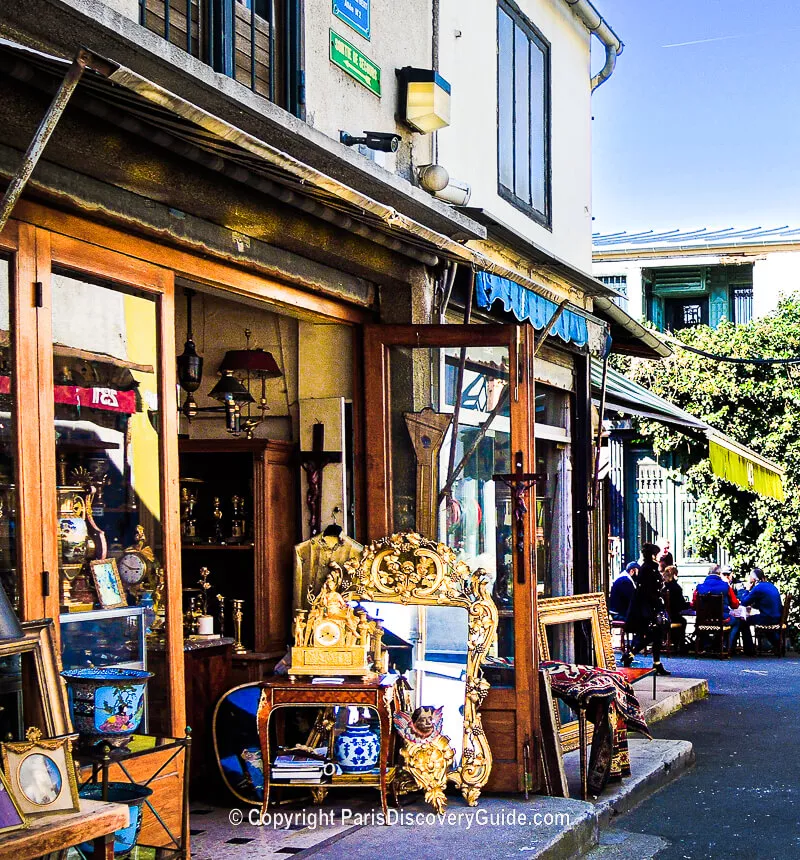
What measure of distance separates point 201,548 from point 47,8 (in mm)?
4400

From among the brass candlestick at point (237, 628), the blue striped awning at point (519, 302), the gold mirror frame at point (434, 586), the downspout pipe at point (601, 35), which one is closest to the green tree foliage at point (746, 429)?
the downspout pipe at point (601, 35)

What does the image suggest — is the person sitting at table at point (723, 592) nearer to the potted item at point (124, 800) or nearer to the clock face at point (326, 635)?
the clock face at point (326, 635)

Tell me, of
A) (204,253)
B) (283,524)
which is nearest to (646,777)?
(283,524)

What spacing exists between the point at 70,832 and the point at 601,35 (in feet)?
36.0

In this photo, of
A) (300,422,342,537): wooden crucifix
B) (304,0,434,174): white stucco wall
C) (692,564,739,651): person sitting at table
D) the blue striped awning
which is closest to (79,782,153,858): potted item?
(300,422,342,537): wooden crucifix

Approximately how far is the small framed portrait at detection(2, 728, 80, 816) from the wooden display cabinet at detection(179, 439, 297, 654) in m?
3.63

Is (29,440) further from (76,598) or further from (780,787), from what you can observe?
(780,787)

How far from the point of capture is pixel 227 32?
6305mm

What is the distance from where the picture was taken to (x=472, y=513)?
304 inches

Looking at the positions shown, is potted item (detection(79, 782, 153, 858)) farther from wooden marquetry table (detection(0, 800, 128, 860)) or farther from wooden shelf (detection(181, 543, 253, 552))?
wooden shelf (detection(181, 543, 253, 552))

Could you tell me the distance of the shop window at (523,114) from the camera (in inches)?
416

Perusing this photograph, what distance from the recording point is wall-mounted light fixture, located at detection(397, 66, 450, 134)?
8219 mm

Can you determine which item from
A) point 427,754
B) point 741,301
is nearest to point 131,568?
point 427,754

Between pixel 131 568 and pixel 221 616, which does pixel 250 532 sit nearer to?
pixel 221 616
